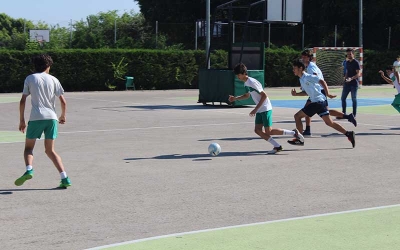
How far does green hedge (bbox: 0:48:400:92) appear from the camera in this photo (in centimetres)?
3553

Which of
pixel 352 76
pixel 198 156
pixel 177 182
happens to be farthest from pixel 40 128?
pixel 352 76

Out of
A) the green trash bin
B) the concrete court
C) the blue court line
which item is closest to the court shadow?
the concrete court

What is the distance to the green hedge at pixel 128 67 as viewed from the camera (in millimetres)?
35531

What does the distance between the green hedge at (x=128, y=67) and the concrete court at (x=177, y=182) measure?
17620 millimetres

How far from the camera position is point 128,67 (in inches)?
1508

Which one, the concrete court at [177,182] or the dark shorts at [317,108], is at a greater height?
the dark shorts at [317,108]

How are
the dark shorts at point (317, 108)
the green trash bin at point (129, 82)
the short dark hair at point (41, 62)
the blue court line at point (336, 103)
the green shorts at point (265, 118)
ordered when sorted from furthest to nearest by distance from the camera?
the green trash bin at point (129, 82), the blue court line at point (336, 103), the dark shorts at point (317, 108), the green shorts at point (265, 118), the short dark hair at point (41, 62)

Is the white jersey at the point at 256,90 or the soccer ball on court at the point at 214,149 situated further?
the white jersey at the point at 256,90

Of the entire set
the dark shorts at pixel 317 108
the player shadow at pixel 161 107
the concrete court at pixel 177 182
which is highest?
the dark shorts at pixel 317 108

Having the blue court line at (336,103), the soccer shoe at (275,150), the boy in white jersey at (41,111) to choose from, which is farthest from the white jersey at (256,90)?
the blue court line at (336,103)

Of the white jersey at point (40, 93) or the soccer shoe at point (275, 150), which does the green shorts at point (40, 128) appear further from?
the soccer shoe at point (275, 150)

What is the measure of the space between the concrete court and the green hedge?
17.6 metres

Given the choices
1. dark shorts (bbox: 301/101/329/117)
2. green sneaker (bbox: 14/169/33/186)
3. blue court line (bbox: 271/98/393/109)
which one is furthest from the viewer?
Result: blue court line (bbox: 271/98/393/109)

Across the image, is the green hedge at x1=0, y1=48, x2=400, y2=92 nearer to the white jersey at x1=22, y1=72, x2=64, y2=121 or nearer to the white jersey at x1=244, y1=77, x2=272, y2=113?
the white jersey at x1=244, y1=77, x2=272, y2=113
